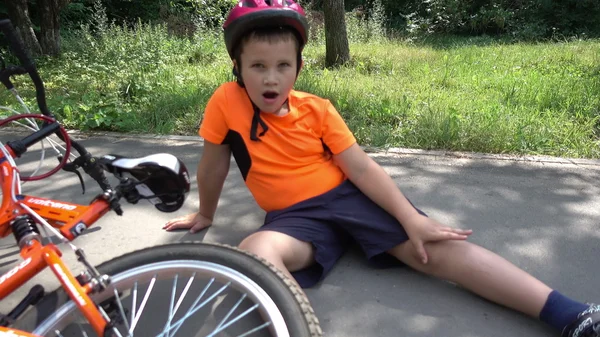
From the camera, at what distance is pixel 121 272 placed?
1.33m

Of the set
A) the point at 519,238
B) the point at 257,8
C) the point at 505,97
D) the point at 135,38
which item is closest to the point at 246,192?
the point at 257,8

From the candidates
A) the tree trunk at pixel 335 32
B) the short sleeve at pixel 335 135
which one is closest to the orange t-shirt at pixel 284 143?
the short sleeve at pixel 335 135

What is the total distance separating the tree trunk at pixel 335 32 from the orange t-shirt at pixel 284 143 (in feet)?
14.4

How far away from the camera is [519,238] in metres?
2.39

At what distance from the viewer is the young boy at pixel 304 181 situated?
1873 millimetres

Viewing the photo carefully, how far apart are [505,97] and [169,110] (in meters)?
3.19

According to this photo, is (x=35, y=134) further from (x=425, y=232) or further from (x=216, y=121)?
(x=425, y=232)

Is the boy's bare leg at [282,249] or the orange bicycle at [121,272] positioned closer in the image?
the orange bicycle at [121,272]

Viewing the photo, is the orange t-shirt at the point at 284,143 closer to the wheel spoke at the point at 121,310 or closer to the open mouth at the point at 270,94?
the open mouth at the point at 270,94

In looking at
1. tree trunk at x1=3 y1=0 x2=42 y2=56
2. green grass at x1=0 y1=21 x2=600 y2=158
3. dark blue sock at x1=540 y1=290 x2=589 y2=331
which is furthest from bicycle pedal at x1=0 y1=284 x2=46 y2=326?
tree trunk at x1=3 y1=0 x2=42 y2=56

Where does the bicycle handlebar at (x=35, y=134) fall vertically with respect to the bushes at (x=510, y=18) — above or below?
above

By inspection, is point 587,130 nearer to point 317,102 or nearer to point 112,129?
point 317,102

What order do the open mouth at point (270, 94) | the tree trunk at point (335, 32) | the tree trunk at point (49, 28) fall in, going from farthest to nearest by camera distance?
A: the tree trunk at point (49, 28) < the tree trunk at point (335, 32) < the open mouth at point (270, 94)

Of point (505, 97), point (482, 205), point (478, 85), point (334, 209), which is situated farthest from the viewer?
point (478, 85)
